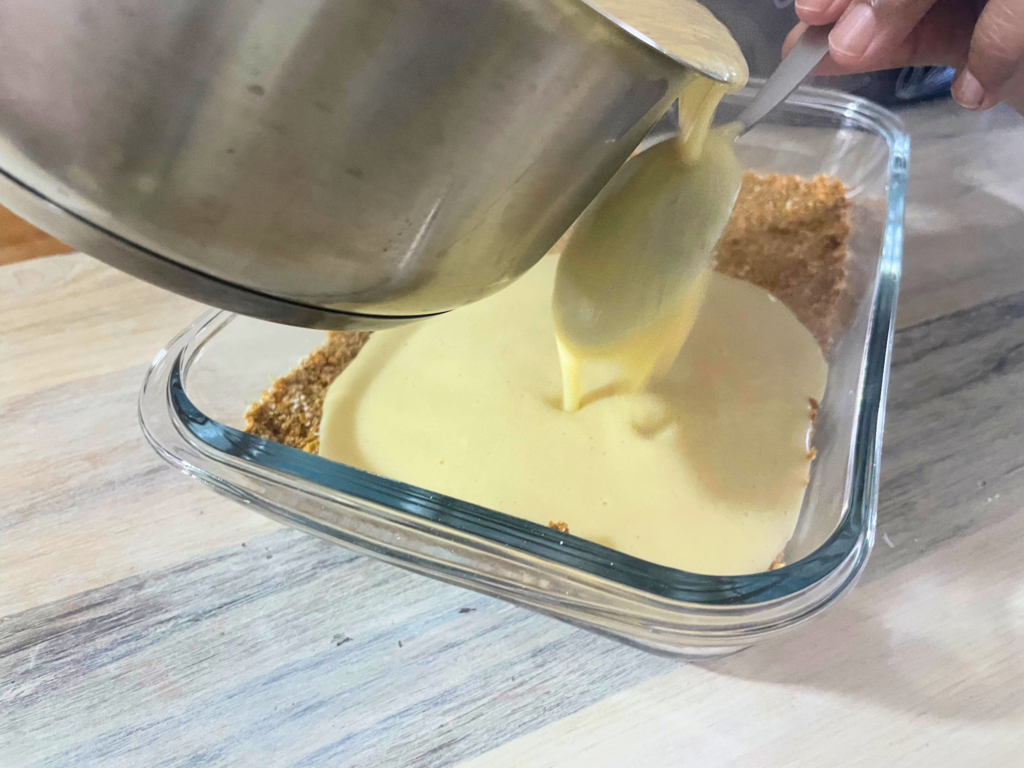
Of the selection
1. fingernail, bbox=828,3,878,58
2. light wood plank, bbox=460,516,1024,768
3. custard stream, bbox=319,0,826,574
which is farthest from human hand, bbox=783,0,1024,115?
light wood plank, bbox=460,516,1024,768

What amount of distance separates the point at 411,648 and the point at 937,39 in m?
0.89

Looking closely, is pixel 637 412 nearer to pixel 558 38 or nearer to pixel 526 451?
pixel 526 451

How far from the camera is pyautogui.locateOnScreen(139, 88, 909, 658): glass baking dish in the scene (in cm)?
40

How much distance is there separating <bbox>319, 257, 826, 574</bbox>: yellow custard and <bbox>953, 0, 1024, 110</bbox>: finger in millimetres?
289

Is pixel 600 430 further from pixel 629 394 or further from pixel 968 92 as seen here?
pixel 968 92

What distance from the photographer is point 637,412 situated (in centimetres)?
64

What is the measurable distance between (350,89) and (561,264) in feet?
1.21

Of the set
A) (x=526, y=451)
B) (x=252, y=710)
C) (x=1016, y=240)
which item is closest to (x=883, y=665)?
(x=526, y=451)

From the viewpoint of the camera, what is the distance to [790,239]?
0.82m

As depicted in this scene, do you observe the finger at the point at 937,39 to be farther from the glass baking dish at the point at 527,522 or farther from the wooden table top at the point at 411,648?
the wooden table top at the point at 411,648

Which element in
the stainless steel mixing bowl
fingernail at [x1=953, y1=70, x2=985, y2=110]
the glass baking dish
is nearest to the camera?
the stainless steel mixing bowl

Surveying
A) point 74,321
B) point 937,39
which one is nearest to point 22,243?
point 74,321

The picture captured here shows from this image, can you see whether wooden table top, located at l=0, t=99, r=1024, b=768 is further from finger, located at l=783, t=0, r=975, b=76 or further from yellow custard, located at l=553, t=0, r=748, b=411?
finger, located at l=783, t=0, r=975, b=76

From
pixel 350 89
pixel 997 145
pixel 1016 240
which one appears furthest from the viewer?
pixel 997 145
